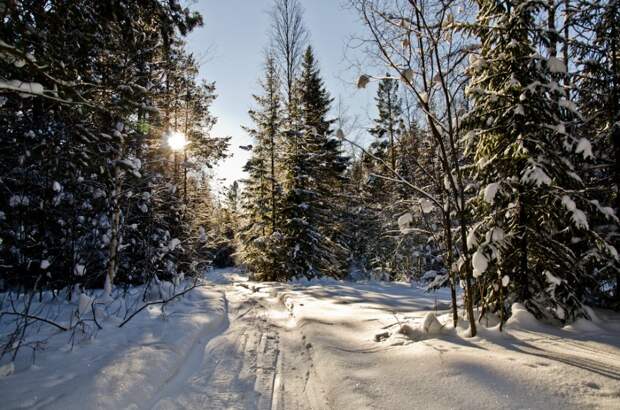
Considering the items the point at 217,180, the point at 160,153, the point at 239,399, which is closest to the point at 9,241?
the point at 160,153

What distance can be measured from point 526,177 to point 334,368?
3.35 m

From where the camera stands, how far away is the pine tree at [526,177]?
4.26 metres

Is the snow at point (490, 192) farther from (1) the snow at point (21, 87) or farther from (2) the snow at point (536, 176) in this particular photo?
(1) the snow at point (21, 87)

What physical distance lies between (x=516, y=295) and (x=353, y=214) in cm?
1992

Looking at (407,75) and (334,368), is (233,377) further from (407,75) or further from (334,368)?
(407,75)

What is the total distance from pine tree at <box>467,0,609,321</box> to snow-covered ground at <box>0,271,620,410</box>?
0.47 m

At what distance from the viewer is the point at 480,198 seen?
4.81m

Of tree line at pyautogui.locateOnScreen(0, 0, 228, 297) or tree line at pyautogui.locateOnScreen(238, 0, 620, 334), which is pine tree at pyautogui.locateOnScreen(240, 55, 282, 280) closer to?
tree line at pyautogui.locateOnScreen(0, 0, 228, 297)

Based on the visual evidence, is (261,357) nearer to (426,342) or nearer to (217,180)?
(426,342)

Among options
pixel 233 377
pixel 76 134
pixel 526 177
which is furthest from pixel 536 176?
pixel 76 134

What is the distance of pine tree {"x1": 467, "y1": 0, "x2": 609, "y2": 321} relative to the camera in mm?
4262

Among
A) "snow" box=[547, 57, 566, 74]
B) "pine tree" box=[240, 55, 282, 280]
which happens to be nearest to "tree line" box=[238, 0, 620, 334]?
"snow" box=[547, 57, 566, 74]

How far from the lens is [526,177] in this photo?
421cm

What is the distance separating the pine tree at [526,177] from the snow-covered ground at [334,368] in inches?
18.7
